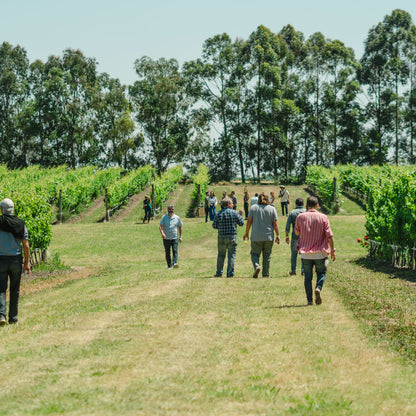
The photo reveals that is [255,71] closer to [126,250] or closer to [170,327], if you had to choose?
[126,250]

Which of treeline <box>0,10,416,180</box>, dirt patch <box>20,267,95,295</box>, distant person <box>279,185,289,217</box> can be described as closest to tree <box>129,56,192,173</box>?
treeline <box>0,10,416,180</box>

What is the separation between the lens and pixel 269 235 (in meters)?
13.6

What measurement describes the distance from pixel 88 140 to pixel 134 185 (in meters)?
31.4

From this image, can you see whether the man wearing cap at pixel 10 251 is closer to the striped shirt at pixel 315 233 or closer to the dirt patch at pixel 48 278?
the dirt patch at pixel 48 278

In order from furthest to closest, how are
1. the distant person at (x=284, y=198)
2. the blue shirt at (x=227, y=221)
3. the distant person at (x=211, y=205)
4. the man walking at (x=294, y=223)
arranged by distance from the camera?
the distant person at (x=284, y=198) → the distant person at (x=211, y=205) → the blue shirt at (x=227, y=221) → the man walking at (x=294, y=223)

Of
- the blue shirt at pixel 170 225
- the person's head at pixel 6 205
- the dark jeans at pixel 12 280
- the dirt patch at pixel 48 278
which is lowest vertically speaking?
Answer: the dirt patch at pixel 48 278

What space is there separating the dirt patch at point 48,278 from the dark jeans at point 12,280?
4.49m

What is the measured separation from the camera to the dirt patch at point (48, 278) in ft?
48.9

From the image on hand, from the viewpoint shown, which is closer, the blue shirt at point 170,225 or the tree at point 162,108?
the blue shirt at point 170,225

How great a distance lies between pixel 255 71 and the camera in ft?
227

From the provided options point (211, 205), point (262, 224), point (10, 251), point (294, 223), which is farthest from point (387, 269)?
point (211, 205)

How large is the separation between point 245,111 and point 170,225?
182ft

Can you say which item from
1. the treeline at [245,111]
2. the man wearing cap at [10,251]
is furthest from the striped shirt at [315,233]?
the treeline at [245,111]

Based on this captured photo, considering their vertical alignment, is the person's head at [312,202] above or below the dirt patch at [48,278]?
above
